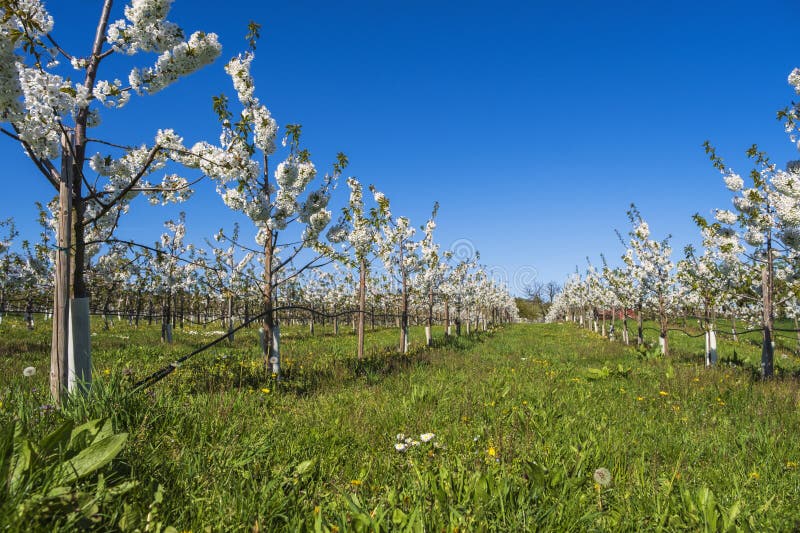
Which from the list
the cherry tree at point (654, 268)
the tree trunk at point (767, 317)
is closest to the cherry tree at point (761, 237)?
the tree trunk at point (767, 317)

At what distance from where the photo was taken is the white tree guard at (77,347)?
11.1 ft

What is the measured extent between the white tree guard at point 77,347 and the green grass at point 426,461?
23cm

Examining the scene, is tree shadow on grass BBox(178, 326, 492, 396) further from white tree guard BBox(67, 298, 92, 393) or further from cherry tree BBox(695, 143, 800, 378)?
cherry tree BBox(695, 143, 800, 378)

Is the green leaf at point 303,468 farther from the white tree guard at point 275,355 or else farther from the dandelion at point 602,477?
the white tree guard at point 275,355

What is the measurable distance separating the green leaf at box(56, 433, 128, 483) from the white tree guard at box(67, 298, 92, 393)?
1462 mm

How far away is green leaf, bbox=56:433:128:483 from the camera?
2095 mm

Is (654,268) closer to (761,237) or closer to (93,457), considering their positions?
(761,237)

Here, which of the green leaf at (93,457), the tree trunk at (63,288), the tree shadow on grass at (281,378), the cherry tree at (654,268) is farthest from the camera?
the cherry tree at (654,268)

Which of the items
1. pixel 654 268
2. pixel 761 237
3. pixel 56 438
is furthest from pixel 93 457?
pixel 654 268

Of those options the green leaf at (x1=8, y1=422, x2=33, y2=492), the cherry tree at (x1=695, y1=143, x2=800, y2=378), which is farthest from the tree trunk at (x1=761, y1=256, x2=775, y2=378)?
the green leaf at (x1=8, y1=422, x2=33, y2=492)

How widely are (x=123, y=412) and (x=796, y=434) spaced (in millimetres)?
6816

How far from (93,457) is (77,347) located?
168cm

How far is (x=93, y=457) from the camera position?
2182 millimetres

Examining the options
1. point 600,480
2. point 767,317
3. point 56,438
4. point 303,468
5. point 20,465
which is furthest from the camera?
point 767,317
